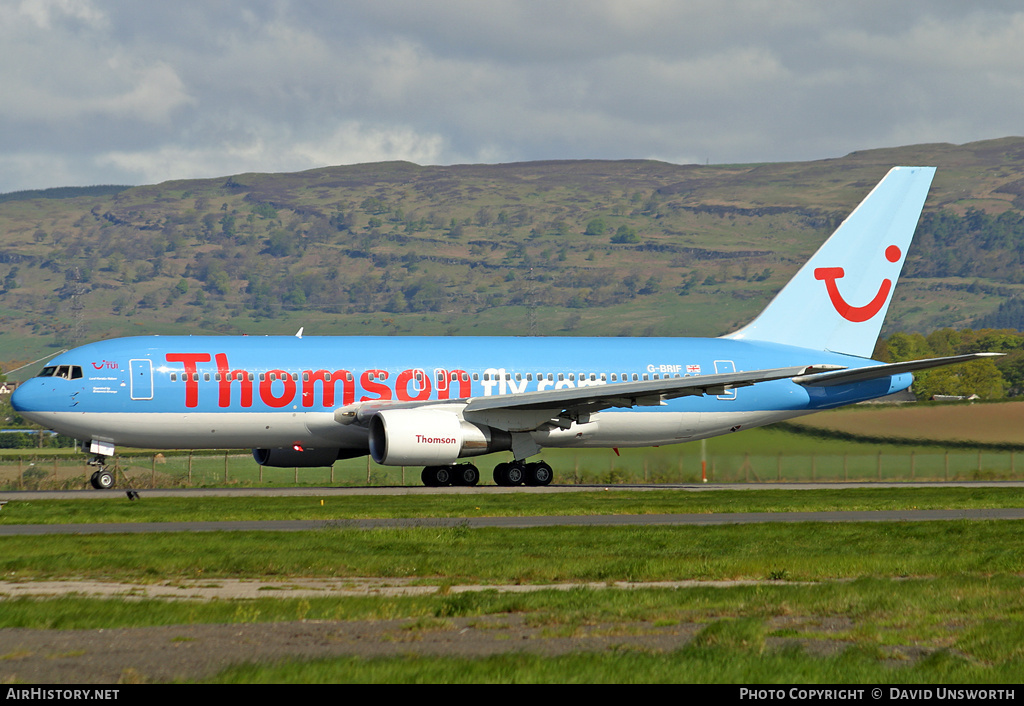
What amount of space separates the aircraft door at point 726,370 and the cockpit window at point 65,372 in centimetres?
1936

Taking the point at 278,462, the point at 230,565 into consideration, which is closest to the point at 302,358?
the point at 278,462

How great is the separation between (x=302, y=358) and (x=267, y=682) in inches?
1092

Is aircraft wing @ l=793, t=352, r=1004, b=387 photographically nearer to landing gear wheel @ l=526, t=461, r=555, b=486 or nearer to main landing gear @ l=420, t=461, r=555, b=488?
landing gear wheel @ l=526, t=461, r=555, b=486

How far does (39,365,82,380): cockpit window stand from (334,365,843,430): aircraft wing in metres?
7.11

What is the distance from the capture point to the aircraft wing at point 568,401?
117ft

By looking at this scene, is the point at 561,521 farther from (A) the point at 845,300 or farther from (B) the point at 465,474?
(A) the point at 845,300

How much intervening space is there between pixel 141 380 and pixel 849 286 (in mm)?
23515

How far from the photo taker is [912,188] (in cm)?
4444

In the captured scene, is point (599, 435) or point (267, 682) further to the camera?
point (599, 435)

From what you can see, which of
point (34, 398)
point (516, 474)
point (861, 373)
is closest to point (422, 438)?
point (516, 474)

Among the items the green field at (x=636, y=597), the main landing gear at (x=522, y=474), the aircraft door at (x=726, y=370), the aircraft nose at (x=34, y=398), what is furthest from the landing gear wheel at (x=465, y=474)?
the green field at (x=636, y=597)

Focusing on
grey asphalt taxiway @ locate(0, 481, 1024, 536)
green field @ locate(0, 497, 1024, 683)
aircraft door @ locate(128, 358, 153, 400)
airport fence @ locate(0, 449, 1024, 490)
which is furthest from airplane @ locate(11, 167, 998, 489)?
green field @ locate(0, 497, 1024, 683)

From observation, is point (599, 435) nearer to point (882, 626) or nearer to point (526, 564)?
point (526, 564)

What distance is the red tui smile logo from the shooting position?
43.6m
